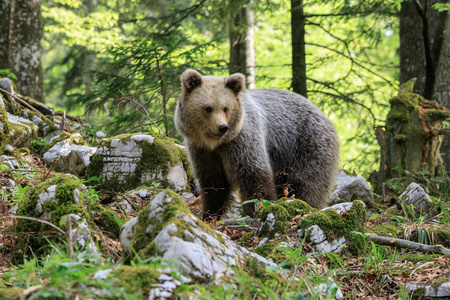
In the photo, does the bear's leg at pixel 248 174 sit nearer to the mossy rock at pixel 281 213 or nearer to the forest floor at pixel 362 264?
the mossy rock at pixel 281 213

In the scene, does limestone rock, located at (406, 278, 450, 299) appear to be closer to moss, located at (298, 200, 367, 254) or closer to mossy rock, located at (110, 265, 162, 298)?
moss, located at (298, 200, 367, 254)

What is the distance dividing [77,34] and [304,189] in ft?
44.9

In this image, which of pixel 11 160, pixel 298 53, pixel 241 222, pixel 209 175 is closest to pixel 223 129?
pixel 209 175

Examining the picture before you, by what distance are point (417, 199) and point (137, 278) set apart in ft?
14.8

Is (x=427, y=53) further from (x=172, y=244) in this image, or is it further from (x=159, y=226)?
(x=172, y=244)

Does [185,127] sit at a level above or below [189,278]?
above

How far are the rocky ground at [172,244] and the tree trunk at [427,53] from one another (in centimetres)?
309

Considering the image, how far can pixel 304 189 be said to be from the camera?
20.1 ft

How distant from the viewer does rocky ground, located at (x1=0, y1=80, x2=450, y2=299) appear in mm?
2326

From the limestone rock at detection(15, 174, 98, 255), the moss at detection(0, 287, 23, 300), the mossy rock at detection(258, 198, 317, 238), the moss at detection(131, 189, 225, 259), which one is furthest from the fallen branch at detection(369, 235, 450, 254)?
the moss at detection(0, 287, 23, 300)

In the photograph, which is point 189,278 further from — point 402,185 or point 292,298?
point 402,185

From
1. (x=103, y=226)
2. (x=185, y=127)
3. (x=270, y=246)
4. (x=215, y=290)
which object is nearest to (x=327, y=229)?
(x=270, y=246)

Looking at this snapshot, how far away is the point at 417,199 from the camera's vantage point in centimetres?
556

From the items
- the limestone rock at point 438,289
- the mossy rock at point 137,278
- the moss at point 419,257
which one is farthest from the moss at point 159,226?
the moss at point 419,257
